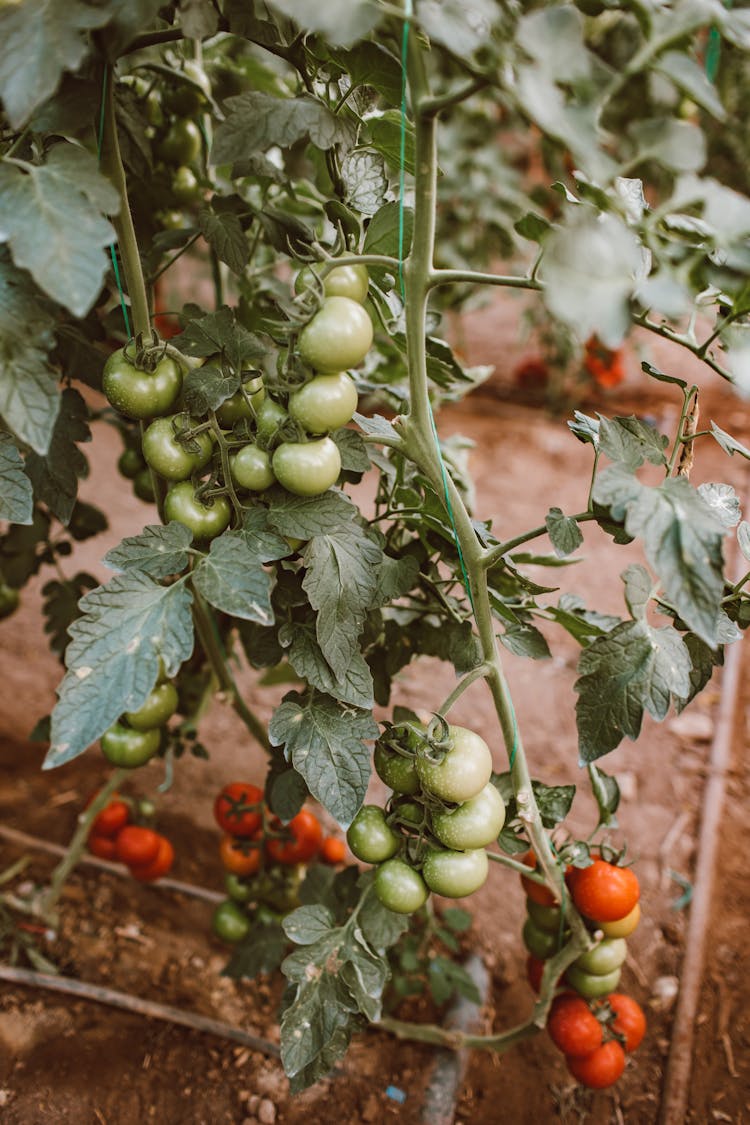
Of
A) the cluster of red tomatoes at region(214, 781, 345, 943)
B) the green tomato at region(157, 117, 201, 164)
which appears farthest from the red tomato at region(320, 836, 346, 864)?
the green tomato at region(157, 117, 201, 164)

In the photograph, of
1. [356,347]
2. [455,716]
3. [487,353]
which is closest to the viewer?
[356,347]

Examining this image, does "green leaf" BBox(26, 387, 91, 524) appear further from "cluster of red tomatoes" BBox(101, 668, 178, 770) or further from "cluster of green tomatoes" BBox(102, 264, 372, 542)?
"cluster of red tomatoes" BBox(101, 668, 178, 770)

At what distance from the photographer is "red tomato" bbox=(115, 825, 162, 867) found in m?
1.38

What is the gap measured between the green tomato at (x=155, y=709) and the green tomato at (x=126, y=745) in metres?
0.02

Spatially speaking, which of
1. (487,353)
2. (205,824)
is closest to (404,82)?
(205,824)

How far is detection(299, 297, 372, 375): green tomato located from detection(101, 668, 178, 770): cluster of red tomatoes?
0.51 m

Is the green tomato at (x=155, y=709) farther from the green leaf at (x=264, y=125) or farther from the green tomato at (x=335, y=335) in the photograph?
the green leaf at (x=264, y=125)

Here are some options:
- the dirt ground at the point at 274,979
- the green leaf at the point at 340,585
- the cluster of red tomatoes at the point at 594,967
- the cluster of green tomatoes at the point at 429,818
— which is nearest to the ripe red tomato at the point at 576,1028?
the cluster of red tomatoes at the point at 594,967

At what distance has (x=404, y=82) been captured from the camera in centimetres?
73

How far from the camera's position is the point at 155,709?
41.3 inches

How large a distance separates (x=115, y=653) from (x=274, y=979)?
94 centimetres

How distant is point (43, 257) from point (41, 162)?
0.70 feet

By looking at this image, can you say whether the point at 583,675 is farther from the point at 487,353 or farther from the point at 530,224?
the point at 487,353

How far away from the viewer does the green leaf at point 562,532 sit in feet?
2.62
